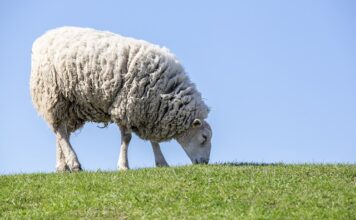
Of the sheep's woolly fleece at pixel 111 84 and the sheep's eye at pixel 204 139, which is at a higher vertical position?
the sheep's woolly fleece at pixel 111 84

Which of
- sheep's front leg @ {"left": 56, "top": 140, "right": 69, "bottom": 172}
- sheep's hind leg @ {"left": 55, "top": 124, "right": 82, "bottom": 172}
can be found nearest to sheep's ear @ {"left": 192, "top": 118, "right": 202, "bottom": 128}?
sheep's hind leg @ {"left": 55, "top": 124, "right": 82, "bottom": 172}

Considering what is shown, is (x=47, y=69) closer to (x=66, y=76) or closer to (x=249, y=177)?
(x=66, y=76)

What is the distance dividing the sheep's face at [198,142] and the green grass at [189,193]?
2614 millimetres

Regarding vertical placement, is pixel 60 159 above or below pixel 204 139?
below

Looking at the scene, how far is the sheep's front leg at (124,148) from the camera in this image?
668 inches

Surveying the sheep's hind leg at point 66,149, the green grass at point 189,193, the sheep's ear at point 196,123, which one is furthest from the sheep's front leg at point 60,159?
the sheep's ear at point 196,123

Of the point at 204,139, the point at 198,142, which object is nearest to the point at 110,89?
the point at 198,142

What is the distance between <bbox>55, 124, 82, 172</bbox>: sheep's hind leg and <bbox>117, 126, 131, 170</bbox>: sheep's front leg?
96 cm

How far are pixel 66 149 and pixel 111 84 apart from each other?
1.95 meters

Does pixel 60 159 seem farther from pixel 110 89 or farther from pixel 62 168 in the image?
pixel 110 89

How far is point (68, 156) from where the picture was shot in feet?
56.0

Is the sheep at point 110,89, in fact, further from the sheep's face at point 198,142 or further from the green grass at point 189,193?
the green grass at point 189,193

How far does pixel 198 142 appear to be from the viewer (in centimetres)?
1794

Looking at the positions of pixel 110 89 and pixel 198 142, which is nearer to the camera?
pixel 110 89
